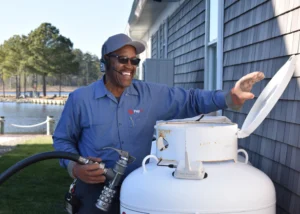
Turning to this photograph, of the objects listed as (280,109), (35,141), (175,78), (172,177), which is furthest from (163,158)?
(35,141)

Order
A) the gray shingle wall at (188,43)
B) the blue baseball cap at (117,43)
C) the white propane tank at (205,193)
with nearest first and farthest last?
the white propane tank at (205,193) → the blue baseball cap at (117,43) → the gray shingle wall at (188,43)

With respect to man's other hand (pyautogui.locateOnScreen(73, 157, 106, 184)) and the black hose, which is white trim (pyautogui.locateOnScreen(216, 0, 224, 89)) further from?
the black hose

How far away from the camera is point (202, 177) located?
79.7 inches

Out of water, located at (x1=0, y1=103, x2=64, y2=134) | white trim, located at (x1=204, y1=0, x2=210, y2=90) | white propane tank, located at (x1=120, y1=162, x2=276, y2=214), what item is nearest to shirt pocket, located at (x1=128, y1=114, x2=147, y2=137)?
white propane tank, located at (x1=120, y1=162, x2=276, y2=214)

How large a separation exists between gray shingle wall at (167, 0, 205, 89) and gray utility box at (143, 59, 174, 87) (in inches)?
5.7

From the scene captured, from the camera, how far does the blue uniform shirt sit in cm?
268

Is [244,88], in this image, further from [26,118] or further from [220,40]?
[26,118]

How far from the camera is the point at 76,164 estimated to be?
242 centimetres

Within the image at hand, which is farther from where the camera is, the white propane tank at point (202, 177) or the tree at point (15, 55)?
the tree at point (15, 55)

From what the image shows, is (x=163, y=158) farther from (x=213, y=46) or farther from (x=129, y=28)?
(x=129, y=28)

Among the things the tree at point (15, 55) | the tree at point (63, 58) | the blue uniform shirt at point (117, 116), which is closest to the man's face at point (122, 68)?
the blue uniform shirt at point (117, 116)

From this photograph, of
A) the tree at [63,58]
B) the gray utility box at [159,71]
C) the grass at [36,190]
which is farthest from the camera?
the tree at [63,58]

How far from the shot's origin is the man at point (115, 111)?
8.69 ft

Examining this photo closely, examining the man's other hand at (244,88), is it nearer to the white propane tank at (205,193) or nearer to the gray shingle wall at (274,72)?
the white propane tank at (205,193)
